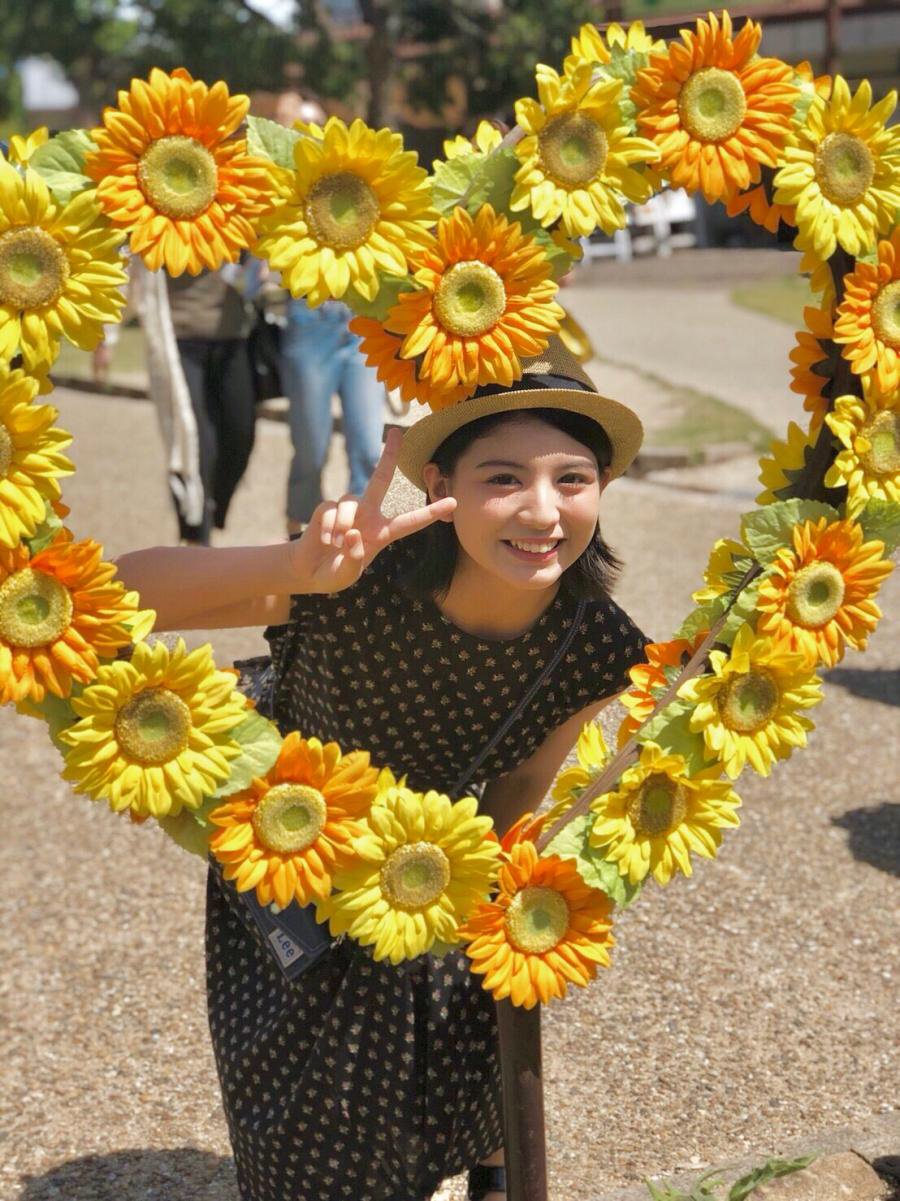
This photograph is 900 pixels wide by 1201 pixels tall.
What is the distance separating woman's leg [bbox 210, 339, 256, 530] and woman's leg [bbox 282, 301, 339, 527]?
0.19m

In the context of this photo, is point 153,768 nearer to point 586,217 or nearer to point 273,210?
point 273,210

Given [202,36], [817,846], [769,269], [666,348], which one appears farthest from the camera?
[202,36]

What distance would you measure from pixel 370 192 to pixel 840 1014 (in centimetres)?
240

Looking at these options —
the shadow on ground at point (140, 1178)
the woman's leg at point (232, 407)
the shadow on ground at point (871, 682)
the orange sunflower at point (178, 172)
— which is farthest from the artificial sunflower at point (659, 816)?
the woman's leg at point (232, 407)

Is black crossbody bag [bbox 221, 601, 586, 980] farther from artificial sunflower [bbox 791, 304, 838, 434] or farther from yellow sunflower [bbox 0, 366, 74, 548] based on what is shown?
yellow sunflower [bbox 0, 366, 74, 548]

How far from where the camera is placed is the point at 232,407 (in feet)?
23.0

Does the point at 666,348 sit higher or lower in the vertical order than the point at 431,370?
lower

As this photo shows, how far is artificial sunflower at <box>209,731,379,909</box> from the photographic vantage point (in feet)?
7.44

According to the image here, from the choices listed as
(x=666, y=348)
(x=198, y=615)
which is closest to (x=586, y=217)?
(x=198, y=615)

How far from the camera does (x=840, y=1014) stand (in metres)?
3.79

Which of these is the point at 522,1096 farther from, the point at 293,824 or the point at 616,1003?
the point at 616,1003

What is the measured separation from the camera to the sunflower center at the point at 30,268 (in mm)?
2092

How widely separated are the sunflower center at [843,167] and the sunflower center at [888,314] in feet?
0.44

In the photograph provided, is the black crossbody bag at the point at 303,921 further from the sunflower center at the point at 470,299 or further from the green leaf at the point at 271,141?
the green leaf at the point at 271,141
